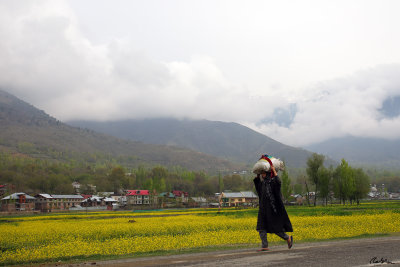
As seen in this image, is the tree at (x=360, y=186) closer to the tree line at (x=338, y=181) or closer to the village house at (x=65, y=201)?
the tree line at (x=338, y=181)

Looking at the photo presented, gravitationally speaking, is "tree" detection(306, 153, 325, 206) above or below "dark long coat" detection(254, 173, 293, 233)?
above

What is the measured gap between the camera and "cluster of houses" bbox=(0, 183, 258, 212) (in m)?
114

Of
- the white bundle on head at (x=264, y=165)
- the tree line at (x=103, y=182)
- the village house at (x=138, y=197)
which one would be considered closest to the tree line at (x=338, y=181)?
the tree line at (x=103, y=182)

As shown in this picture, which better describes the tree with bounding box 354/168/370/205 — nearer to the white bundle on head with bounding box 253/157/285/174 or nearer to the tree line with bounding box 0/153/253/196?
the tree line with bounding box 0/153/253/196

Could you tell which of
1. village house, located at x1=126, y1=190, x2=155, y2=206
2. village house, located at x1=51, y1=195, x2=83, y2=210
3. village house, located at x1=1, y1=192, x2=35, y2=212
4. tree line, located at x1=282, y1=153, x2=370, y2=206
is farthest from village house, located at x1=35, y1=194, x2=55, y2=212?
tree line, located at x1=282, y1=153, x2=370, y2=206

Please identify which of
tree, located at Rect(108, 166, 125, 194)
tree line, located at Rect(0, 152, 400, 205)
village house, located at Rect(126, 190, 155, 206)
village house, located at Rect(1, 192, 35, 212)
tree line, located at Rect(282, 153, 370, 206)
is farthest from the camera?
tree, located at Rect(108, 166, 125, 194)

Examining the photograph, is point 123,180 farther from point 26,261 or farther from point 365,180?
point 26,261

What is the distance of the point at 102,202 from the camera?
13600 cm

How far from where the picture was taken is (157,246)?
17.8m

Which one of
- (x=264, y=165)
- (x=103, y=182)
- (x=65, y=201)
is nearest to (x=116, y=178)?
(x=103, y=182)

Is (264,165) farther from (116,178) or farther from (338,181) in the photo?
(116,178)

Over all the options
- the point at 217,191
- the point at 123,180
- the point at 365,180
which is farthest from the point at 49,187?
the point at 365,180

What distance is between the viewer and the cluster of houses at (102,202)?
4491 inches

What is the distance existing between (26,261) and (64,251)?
6.48 ft
